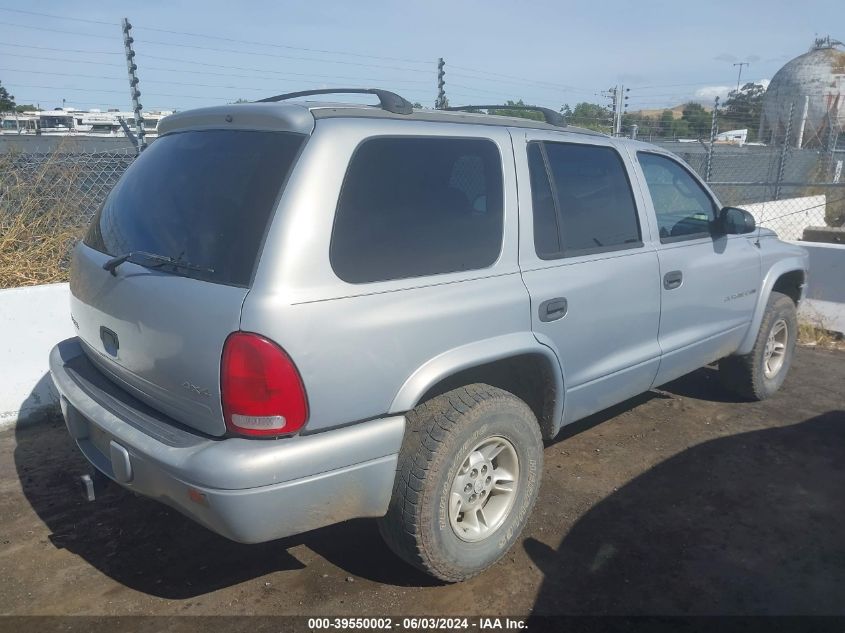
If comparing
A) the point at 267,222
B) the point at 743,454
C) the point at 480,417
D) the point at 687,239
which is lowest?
the point at 743,454

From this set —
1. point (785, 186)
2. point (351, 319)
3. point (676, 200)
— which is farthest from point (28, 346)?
point (785, 186)

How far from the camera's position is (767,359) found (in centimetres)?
512

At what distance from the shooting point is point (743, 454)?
4.20 m

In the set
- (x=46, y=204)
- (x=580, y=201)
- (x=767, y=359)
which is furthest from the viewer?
(x=46, y=204)

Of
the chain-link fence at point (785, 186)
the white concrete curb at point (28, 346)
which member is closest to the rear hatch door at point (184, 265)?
the white concrete curb at point (28, 346)

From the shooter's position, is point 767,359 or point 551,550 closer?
point 551,550

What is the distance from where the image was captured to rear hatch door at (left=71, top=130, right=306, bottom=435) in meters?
2.33

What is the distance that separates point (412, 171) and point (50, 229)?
429 centimetres

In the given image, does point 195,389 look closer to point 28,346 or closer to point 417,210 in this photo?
point 417,210

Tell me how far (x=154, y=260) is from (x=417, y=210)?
104 cm

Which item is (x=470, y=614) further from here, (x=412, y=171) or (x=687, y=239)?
(x=687, y=239)

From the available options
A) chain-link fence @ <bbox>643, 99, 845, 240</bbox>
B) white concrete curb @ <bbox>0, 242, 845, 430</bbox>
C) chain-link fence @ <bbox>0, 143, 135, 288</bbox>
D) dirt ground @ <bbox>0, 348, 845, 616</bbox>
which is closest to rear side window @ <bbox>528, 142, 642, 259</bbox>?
dirt ground @ <bbox>0, 348, 845, 616</bbox>

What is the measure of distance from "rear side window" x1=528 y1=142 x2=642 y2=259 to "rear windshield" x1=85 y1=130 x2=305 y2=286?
1.27 m

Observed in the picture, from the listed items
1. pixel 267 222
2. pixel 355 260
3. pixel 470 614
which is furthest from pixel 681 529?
pixel 267 222
